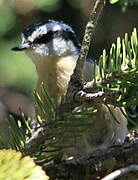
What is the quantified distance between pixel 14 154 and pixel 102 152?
1.70 feet

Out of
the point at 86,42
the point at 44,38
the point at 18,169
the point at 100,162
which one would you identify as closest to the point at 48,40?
the point at 44,38

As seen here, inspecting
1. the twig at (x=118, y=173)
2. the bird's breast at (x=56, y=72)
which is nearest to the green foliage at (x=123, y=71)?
the twig at (x=118, y=173)

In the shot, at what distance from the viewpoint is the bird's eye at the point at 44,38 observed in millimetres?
2543

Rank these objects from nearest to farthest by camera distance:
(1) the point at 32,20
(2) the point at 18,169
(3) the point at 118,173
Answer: (2) the point at 18,169
(3) the point at 118,173
(1) the point at 32,20

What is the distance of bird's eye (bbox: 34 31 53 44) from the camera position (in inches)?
100

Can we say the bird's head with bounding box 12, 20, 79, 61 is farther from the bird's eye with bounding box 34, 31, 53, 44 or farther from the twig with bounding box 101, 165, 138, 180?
the twig with bounding box 101, 165, 138, 180

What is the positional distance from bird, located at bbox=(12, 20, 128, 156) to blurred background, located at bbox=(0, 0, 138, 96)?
2.50 ft

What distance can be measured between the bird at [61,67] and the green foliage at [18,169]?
103cm

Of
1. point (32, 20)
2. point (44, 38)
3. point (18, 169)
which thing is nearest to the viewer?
point (18, 169)

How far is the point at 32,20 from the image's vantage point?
3727 mm

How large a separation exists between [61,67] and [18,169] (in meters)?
1.60

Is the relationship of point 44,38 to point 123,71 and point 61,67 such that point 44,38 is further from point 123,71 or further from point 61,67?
point 123,71

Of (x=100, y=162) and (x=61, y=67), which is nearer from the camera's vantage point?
(x=100, y=162)

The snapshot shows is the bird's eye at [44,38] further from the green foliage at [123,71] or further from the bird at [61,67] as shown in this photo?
the green foliage at [123,71]
